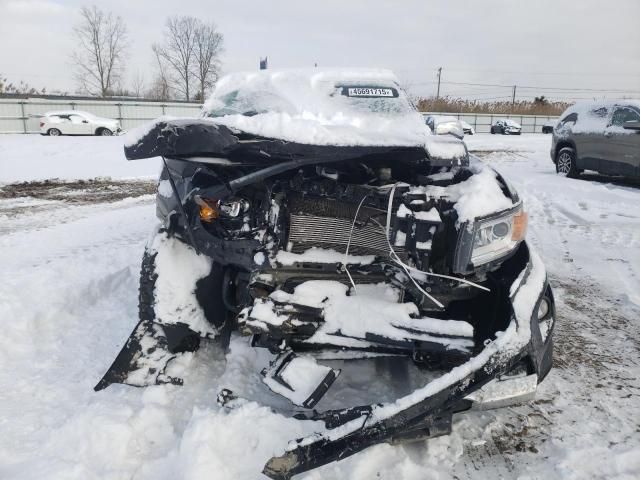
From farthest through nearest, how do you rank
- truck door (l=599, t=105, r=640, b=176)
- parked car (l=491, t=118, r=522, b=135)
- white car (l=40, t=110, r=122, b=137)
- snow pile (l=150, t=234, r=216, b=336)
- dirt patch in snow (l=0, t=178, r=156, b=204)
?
parked car (l=491, t=118, r=522, b=135) → white car (l=40, t=110, r=122, b=137) → truck door (l=599, t=105, r=640, b=176) → dirt patch in snow (l=0, t=178, r=156, b=204) → snow pile (l=150, t=234, r=216, b=336)

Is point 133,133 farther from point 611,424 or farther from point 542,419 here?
point 611,424

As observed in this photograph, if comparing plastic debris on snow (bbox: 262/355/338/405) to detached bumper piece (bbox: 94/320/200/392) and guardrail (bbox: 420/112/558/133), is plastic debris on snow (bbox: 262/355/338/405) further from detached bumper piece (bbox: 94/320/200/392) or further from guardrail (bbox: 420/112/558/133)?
guardrail (bbox: 420/112/558/133)

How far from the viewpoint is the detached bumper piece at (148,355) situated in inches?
107

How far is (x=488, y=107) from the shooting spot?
37812mm

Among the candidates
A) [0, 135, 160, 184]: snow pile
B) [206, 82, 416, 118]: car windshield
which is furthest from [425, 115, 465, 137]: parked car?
[0, 135, 160, 184]: snow pile

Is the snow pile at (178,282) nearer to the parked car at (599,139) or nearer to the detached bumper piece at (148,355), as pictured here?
the detached bumper piece at (148,355)

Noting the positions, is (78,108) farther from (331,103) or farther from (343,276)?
(343,276)

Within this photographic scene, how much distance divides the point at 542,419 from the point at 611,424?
333mm

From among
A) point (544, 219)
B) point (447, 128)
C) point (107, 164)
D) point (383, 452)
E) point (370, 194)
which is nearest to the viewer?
point (383, 452)

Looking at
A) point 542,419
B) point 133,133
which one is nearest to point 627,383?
point 542,419

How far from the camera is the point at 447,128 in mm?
4137

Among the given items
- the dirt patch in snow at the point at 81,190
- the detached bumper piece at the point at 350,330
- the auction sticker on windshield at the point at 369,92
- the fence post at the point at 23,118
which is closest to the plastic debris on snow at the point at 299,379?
the detached bumper piece at the point at 350,330

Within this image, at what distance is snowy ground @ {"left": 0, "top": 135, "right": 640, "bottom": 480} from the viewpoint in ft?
7.14

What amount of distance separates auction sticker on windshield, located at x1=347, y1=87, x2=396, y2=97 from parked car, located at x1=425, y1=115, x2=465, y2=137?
463 mm
